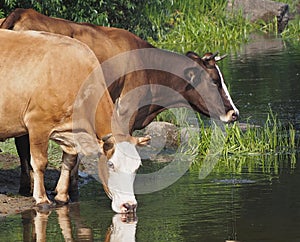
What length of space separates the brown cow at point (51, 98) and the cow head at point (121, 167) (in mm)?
163

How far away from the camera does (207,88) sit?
40.9 feet

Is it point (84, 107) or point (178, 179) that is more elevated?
point (84, 107)

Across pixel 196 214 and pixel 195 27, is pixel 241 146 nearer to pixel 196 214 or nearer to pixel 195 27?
pixel 196 214

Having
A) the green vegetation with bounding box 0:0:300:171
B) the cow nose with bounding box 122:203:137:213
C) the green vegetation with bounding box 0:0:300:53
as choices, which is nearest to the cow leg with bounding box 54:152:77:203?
the cow nose with bounding box 122:203:137:213

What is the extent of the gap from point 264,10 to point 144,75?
56.7 feet

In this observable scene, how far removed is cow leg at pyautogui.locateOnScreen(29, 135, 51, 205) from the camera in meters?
10.3

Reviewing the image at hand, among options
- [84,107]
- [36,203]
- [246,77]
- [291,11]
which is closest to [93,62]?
[84,107]

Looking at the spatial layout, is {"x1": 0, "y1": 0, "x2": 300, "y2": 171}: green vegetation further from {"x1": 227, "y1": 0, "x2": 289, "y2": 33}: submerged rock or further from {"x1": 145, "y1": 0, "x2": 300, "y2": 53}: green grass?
{"x1": 227, "y1": 0, "x2": 289, "y2": 33}: submerged rock

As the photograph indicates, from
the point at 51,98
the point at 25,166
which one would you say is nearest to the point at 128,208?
the point at 51,98

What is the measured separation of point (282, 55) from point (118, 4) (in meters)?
5.90

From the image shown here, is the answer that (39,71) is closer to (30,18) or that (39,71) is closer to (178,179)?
(30,18)

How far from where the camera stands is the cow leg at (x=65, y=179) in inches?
414

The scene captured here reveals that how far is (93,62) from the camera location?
10.3m

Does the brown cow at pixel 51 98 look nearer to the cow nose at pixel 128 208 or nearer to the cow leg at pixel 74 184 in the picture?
the cow nose at pixel 128 208
